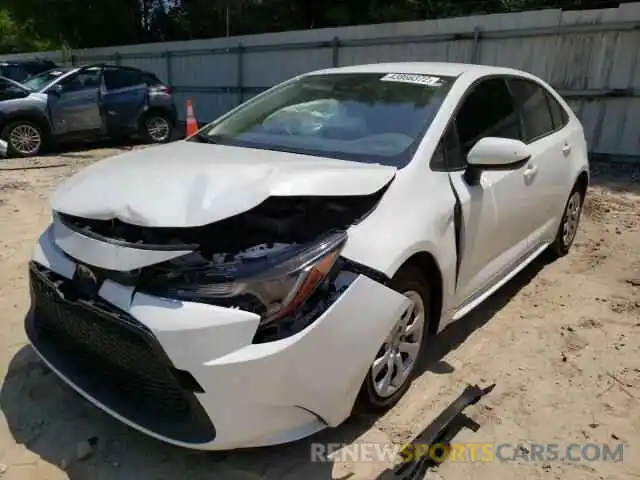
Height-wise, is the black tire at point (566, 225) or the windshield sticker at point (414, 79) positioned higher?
the windshield sticker at point (414, 79)

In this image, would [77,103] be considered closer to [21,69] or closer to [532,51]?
[21,69]

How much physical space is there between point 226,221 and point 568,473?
1.75 m

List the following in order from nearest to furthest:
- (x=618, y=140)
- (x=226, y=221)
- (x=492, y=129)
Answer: (x=226, y=221) → (x=492, y=129) → (x=618, y=140)

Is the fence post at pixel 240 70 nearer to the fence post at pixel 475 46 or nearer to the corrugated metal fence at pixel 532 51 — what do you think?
the corrugated metal fence at pixel 532 51

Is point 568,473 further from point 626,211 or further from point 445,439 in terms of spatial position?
point 626,211

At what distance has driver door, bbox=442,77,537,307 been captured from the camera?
2879 mm

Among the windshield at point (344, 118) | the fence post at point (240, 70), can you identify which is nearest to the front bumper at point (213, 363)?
the windshield at point (344, 118)

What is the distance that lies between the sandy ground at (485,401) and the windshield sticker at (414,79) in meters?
1.50

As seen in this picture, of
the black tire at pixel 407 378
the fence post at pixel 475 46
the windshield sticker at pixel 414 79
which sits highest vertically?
the fence post at pixel 475 46

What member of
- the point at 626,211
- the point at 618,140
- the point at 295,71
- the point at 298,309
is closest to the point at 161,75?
the point at 295,71

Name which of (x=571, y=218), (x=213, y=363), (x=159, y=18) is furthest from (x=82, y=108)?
(x=159, y=18)

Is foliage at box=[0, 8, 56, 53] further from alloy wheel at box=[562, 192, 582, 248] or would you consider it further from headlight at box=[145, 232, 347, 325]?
headlight at box=[145, 232, 347, 325]

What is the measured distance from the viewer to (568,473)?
232 cm

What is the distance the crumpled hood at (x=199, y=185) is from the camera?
2.09 meters
